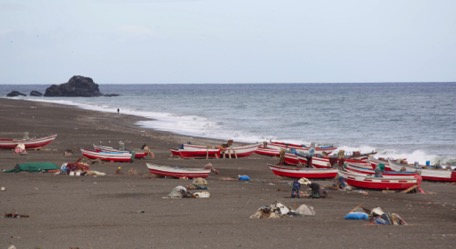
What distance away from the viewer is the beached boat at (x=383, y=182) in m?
22.4

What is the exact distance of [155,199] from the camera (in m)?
18.4

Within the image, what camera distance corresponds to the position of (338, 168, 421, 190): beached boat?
22.4 m

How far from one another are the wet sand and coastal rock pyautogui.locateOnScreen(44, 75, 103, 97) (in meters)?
124

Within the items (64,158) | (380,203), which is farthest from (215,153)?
(380,203)

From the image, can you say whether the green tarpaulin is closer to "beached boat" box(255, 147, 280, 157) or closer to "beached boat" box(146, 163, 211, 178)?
"beached boat" box(146, 163, 211, 178)

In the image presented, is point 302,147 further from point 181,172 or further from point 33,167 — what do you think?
point 33,167

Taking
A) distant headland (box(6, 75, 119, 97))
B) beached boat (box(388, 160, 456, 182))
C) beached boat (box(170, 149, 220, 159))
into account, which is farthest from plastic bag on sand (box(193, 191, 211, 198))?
distant headland (box(6, 75, 119, 97))

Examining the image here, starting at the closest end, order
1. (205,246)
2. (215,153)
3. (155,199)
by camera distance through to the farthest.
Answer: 1. (205,246)
2. (155,199)
3. (215,153)

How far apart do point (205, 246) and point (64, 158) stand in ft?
55.4

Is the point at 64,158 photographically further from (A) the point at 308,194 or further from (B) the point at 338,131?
(B) the point at 338,131

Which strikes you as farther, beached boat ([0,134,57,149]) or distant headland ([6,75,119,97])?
distant headland ([6,75,119,97])

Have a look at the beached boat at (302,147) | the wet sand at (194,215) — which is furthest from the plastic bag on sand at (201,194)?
the beached boat at (302,147)

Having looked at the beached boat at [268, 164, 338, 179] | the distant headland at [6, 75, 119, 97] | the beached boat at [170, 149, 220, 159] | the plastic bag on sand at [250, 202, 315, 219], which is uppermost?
the plastic bag on sand at [250, 202, 315, 219]

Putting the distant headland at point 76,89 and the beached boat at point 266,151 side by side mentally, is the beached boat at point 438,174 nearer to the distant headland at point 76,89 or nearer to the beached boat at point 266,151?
the beached boat at point 266,151
